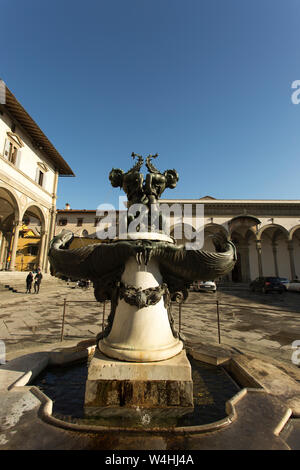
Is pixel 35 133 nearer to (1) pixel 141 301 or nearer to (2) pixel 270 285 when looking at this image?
(1) pixel 141 301

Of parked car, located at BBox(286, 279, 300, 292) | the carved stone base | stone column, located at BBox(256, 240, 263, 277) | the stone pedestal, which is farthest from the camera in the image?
stone column, located at BBox(256, 240, 263, 277)

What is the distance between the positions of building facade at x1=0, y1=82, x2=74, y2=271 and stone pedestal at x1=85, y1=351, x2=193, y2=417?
17447 mm

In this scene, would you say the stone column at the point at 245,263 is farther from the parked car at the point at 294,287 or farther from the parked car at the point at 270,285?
the parked car at the point at 270,285

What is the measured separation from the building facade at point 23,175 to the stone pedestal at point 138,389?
1745 centimetres

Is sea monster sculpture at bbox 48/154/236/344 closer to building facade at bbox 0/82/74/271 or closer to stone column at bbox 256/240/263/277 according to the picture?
building facade at bbox 0/82/74/271

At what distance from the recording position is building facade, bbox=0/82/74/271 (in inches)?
639

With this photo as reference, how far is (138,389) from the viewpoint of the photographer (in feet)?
6.15

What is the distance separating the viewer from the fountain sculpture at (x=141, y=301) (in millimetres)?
1874

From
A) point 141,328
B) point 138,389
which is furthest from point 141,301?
point 138,389

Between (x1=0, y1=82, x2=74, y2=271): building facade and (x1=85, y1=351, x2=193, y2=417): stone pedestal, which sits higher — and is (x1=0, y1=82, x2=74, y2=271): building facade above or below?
above

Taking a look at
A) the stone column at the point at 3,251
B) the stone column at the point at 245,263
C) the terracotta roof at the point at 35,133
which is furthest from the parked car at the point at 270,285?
the stone column at the point at 3,251

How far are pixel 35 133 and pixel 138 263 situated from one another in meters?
22.2

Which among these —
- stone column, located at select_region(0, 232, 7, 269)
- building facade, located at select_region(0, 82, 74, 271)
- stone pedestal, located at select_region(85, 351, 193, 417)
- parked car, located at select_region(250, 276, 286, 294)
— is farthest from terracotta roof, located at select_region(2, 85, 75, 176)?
parked car, located at select_region(250, 276, 286, 294)
